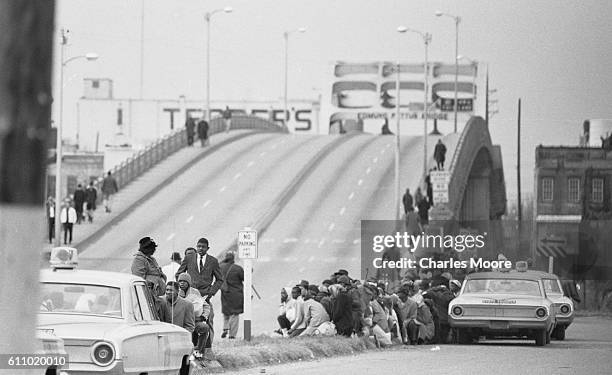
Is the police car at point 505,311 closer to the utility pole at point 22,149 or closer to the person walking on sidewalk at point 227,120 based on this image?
the utility pole at point 22,149

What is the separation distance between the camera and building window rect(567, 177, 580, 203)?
7481 centimetres

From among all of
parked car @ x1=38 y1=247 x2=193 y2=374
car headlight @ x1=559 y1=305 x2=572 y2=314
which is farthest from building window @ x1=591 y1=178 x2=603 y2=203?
parked car @ x1=38 y1=247 x2=193 y2=374

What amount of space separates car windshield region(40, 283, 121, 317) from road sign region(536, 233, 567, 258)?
3369 cm

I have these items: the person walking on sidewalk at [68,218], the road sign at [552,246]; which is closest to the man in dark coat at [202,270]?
the road sign at [552,246]

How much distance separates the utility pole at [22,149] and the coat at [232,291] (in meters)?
23.2

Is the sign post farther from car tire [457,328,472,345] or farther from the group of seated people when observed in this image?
car tire [457,328,472,345]

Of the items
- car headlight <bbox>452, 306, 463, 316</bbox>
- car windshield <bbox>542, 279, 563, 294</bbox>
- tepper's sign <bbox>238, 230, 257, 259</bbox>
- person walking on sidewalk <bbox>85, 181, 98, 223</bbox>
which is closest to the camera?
tepper's sign <bbox>238, 230, 257, 259</bbox>

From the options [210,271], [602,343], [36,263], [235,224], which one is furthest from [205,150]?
[36,263]

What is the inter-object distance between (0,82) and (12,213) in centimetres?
32

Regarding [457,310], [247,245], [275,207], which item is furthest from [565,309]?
[275,207]

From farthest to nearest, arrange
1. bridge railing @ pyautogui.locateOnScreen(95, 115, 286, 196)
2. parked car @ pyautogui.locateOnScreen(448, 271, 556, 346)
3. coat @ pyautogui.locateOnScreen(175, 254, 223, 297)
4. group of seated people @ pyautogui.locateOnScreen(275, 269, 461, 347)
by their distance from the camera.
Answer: bridge railing @ pyautogui.locateOnScreen(95, 115, 286, 196) → parked car @ pyautogui.locateOnScreen(448, 271, 556, 346) → group of seated people @ pyautogui.locateOnScreen(275, 269, 461, 347) → coat @ pyautogui.locateOnScreen(175, 254, 223, 297)

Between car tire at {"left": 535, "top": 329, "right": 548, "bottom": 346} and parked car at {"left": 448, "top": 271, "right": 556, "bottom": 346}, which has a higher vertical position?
parked car at {"left": 448, "top": 271, "right": 556, "bottom": 346}

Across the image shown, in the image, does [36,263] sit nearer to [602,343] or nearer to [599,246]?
[602,343]

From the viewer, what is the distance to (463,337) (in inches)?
1249
